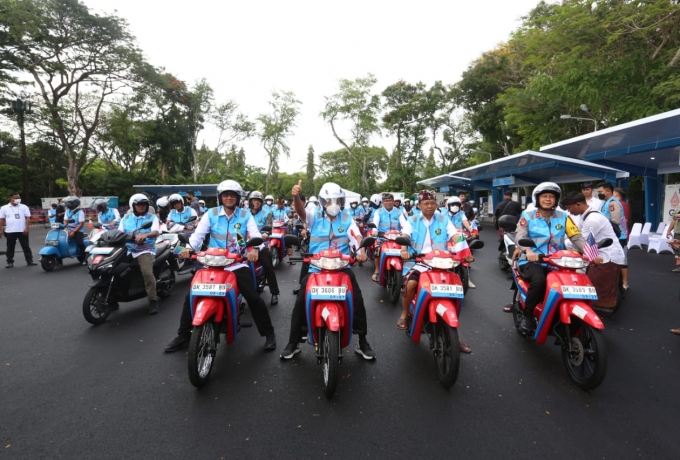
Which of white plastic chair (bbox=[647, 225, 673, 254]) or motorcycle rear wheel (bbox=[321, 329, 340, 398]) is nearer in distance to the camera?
motorcycle rear wheel (bbox=[321, 329, 340, 398])

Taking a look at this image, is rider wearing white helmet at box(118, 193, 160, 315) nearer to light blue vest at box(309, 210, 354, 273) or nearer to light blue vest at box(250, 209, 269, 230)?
light blue vest at box(250, 209, 269, 230)

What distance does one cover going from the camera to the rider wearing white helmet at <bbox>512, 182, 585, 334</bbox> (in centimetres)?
391

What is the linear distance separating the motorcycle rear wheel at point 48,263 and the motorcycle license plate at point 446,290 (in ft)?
31.3

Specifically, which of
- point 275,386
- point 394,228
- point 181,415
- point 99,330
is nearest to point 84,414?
point 181,415

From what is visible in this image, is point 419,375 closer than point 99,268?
Yes

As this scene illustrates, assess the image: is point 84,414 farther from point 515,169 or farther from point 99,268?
point 515,169

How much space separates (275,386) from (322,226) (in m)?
1.63

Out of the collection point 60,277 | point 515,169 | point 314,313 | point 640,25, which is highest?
point 640,25

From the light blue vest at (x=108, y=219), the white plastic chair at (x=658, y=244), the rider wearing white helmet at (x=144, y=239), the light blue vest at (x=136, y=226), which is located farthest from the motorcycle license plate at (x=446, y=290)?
the white plastic chair at (x=658, y=244)

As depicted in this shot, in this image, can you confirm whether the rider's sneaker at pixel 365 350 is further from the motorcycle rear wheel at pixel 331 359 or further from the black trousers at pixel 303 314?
the motorcycle rear wheel at pixel 331 359

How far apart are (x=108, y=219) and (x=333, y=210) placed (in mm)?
6290

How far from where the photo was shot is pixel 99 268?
4.93 m

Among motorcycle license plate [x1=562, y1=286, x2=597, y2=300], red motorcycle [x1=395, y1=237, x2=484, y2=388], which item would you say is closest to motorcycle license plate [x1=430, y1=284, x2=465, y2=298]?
red motorcycle [x1=395, y1=237, x2=484, y2=388]

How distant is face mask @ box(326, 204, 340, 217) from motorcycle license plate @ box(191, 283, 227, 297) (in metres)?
1.31
